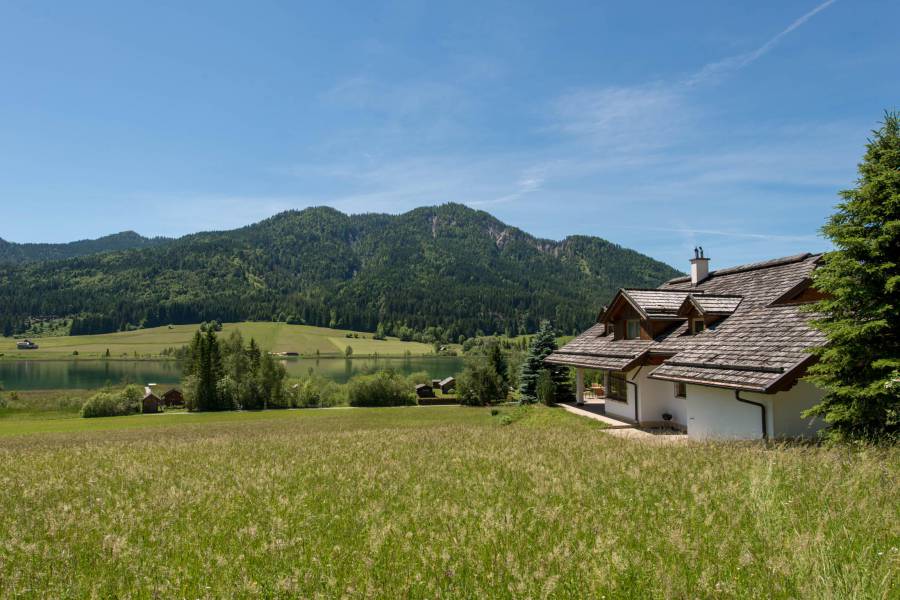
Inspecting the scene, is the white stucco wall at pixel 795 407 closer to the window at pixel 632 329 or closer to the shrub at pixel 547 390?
the window at pixel 632 329

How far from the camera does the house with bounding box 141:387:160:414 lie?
224ft

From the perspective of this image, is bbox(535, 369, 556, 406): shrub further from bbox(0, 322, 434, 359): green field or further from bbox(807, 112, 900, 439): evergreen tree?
bbox(0, 322, 434, 359): green field

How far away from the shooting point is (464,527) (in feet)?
15.3

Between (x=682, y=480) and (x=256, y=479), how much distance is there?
5.61m

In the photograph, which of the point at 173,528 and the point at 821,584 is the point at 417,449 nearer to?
the point at 173,528

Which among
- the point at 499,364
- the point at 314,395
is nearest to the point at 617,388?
the point at 499,364

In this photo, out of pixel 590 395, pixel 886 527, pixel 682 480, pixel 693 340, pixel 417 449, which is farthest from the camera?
pixel 590 395

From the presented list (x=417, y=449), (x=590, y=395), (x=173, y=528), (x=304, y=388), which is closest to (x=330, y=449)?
(x=417, y=449)

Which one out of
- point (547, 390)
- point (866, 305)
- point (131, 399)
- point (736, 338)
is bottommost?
point (131, 399)

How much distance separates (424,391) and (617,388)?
5433 cm

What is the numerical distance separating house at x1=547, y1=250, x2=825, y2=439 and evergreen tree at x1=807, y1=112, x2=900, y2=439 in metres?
1.11

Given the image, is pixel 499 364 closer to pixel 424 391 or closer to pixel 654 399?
pixel 424 391

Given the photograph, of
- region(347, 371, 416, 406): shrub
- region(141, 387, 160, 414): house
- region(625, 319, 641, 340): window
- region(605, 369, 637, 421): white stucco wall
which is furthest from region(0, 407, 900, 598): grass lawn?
region(141, 387, 160, 414): house

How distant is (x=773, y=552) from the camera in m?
4.07
